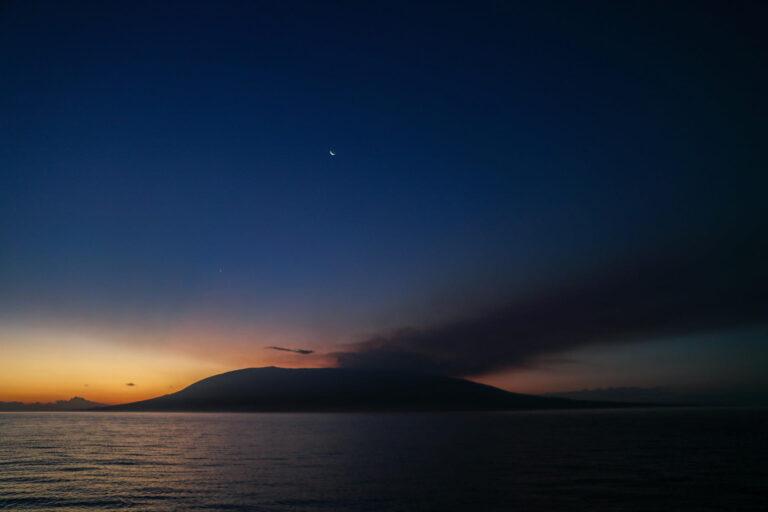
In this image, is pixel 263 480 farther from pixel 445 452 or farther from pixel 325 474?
pixel 445 452

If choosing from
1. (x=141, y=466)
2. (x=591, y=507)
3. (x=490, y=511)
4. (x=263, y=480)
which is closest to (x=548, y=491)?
(x=591, y=507)

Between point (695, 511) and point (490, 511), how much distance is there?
49.9ft

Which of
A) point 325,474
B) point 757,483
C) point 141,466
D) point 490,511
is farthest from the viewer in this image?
point 141,466

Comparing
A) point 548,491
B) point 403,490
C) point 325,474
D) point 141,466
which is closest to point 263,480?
point 325,474

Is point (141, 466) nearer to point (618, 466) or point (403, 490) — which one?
point (403, 490)

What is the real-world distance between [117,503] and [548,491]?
35719 mm

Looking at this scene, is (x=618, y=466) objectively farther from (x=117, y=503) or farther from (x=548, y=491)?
(x=117, y=503)

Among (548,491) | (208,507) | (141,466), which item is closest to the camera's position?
(208,507)

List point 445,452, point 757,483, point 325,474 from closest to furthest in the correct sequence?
point 757,483 → point 325,474 → point 445,452

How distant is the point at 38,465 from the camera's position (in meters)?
63.7

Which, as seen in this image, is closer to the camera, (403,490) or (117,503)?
(117,503)

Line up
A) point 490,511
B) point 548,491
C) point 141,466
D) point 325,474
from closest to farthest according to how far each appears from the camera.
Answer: point 490,511
point 548,491
point 325,474
point 141,466

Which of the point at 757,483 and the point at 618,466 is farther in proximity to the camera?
the point at 618,466

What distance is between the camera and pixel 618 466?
2346 inches
